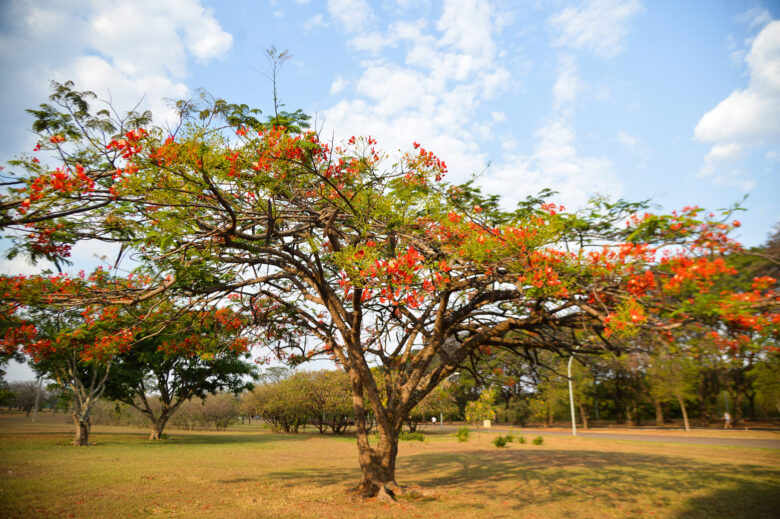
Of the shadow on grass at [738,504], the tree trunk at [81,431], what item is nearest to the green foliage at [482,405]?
the shadow on grass at [738,504]

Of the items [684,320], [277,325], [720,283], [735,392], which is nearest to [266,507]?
[277,325]

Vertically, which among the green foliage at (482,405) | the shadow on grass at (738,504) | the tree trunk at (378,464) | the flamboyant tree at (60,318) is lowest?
the shadow on grass at (738,504)

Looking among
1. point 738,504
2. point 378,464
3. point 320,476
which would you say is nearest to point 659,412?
point 738,504

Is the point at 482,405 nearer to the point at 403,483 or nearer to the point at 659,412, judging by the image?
the point at 403,483

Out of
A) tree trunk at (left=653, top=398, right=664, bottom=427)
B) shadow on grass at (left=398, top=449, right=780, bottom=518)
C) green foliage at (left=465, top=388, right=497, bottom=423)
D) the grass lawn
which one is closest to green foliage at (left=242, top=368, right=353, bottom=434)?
the grass lawn

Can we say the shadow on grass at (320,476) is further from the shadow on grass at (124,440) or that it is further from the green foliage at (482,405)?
the shadow on grass at (124,440)

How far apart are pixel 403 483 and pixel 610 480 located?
520cm

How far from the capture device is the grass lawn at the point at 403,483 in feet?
20.8

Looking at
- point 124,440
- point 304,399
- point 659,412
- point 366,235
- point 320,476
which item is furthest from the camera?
point 659,412

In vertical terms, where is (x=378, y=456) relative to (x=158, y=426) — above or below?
above

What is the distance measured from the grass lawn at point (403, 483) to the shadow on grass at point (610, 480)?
25mm

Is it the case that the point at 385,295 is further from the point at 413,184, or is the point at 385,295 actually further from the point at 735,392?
the point at 735,392

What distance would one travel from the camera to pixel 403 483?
908 centimetres

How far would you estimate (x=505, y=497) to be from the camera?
24.7 ft
